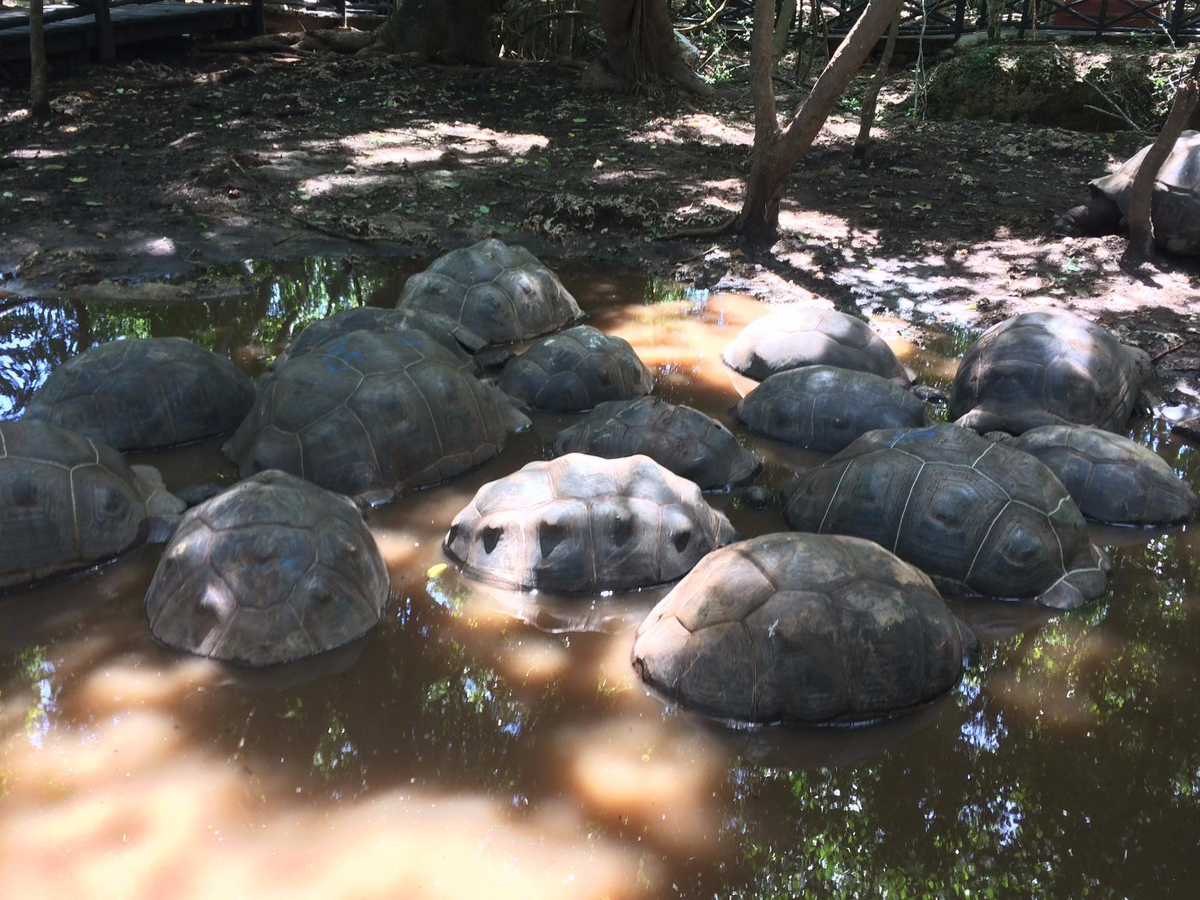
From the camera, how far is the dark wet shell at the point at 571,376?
534 centimetres

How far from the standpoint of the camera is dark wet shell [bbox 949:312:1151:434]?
5.02 metres

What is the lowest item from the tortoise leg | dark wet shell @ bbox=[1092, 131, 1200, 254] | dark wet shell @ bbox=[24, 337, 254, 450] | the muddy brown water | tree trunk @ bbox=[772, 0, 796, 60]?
the muddy brown water

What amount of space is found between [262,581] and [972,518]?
2.47 metres

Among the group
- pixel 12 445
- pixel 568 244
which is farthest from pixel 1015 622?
pixel 568 244

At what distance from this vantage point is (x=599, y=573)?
3.81 meters

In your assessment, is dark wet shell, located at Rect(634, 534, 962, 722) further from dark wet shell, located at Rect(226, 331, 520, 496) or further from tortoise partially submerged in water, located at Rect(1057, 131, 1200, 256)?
tortoise partially submerged in water, located at Rect(1057, 131, 1200, 256)

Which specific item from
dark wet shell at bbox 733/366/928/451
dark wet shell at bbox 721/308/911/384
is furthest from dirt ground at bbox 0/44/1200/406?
dark wet shell at bbox 733/366/928/451

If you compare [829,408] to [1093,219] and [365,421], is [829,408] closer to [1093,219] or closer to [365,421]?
[365,421]

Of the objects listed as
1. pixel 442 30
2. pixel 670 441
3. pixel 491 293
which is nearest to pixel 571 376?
pixel 670 441

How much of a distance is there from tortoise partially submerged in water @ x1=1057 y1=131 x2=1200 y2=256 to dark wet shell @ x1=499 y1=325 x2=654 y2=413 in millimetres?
4135

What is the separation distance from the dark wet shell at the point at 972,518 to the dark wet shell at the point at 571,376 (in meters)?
1.57

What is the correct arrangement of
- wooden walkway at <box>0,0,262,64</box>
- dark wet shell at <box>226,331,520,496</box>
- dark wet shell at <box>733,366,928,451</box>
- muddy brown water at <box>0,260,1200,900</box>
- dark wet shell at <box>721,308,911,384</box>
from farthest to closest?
wooden walkway at <box>0,0,262,64</box>, dark wet shell at <box>721,308,911,384</box>, dark wet shell at <box>733,366,928,451</box>, dark wet shell at <box>226,331,520,496</box>, muddy brown water at <box>0,260,1200,900</box>

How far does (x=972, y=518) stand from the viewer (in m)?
3.88

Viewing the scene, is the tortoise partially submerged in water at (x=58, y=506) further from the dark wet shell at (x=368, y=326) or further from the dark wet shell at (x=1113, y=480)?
the dark wet shell at (x=1113, y=480)
